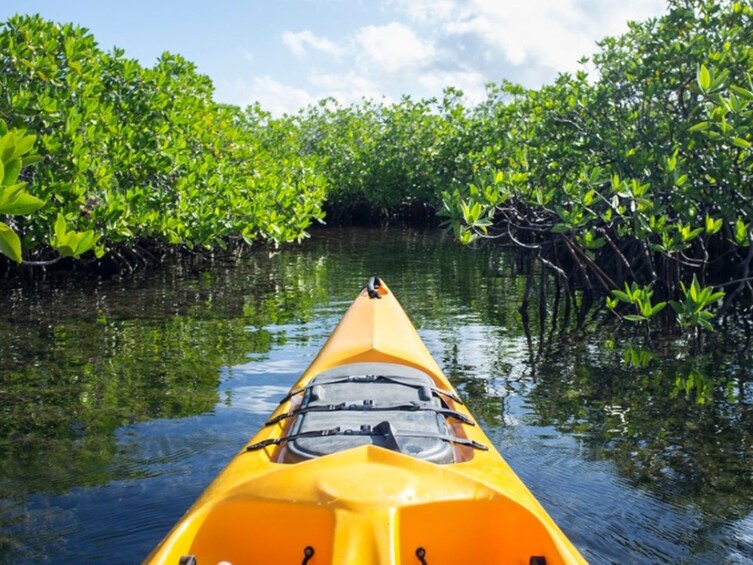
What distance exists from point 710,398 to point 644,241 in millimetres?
1884

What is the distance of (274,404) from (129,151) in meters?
5.66

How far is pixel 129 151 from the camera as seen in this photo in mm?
9625

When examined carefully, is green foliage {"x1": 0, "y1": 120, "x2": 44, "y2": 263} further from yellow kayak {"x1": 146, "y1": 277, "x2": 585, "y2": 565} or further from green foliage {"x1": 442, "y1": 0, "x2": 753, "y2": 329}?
green foliage {"x1": 442, "y1": 0, "x2": 753, "y2": 329}

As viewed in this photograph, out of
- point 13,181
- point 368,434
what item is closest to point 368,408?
point 368,434

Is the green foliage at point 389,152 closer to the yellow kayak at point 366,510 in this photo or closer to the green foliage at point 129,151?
the green foliage at point 129,151

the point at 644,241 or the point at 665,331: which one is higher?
the point at 644,241

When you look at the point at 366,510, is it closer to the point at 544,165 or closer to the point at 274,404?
the point at 274,404

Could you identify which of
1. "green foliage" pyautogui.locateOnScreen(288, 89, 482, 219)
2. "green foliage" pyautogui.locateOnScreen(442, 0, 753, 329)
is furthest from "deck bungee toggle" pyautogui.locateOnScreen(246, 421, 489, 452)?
"green foliage" pyautogui.locateOnScreen(288, 89, 482, 219)

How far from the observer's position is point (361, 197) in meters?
24.1

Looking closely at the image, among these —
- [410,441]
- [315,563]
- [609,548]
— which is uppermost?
[410,441]

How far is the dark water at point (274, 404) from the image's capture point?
3.45 m

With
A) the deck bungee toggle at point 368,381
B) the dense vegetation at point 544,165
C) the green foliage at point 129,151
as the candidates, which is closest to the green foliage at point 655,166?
the dense vegetation at point 544,165

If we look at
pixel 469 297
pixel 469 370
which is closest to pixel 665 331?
pixel 469 370

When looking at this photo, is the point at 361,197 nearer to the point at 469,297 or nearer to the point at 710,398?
the point at 469,297
